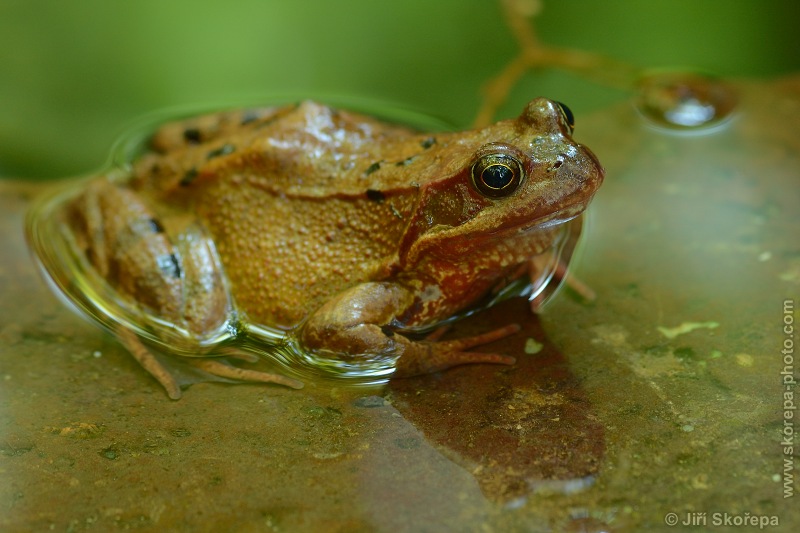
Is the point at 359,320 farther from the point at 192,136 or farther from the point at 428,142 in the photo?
the point at 192,136

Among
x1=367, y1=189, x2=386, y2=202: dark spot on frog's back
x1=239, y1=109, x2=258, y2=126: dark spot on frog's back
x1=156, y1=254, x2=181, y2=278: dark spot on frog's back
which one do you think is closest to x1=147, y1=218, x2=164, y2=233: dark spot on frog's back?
x1=156, y1=254, x2=181, y2=278: dark spot on frog's back

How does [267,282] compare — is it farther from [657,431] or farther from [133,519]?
[657,431]

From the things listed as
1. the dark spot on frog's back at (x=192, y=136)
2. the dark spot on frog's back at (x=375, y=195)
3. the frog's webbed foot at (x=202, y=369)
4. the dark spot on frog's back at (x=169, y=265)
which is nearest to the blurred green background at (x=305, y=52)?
the dark spot on frog's back at (x=192, y=136)

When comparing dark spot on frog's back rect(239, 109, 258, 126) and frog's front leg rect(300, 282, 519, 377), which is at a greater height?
dark spot on frog's back rect(239, 109, 258, 126)

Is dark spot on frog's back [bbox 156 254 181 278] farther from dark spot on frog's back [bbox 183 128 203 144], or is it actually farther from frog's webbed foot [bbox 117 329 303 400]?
dark spot on frog's back [bbox 183 128 203 144]

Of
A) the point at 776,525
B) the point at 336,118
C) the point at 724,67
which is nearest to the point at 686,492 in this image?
the point at 776,525

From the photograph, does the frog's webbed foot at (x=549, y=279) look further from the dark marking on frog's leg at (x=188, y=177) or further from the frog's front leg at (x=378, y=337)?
the dark marking on frog's leg at (x=188, y=177)

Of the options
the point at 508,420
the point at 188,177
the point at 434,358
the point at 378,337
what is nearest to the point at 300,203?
the point at 188,177
